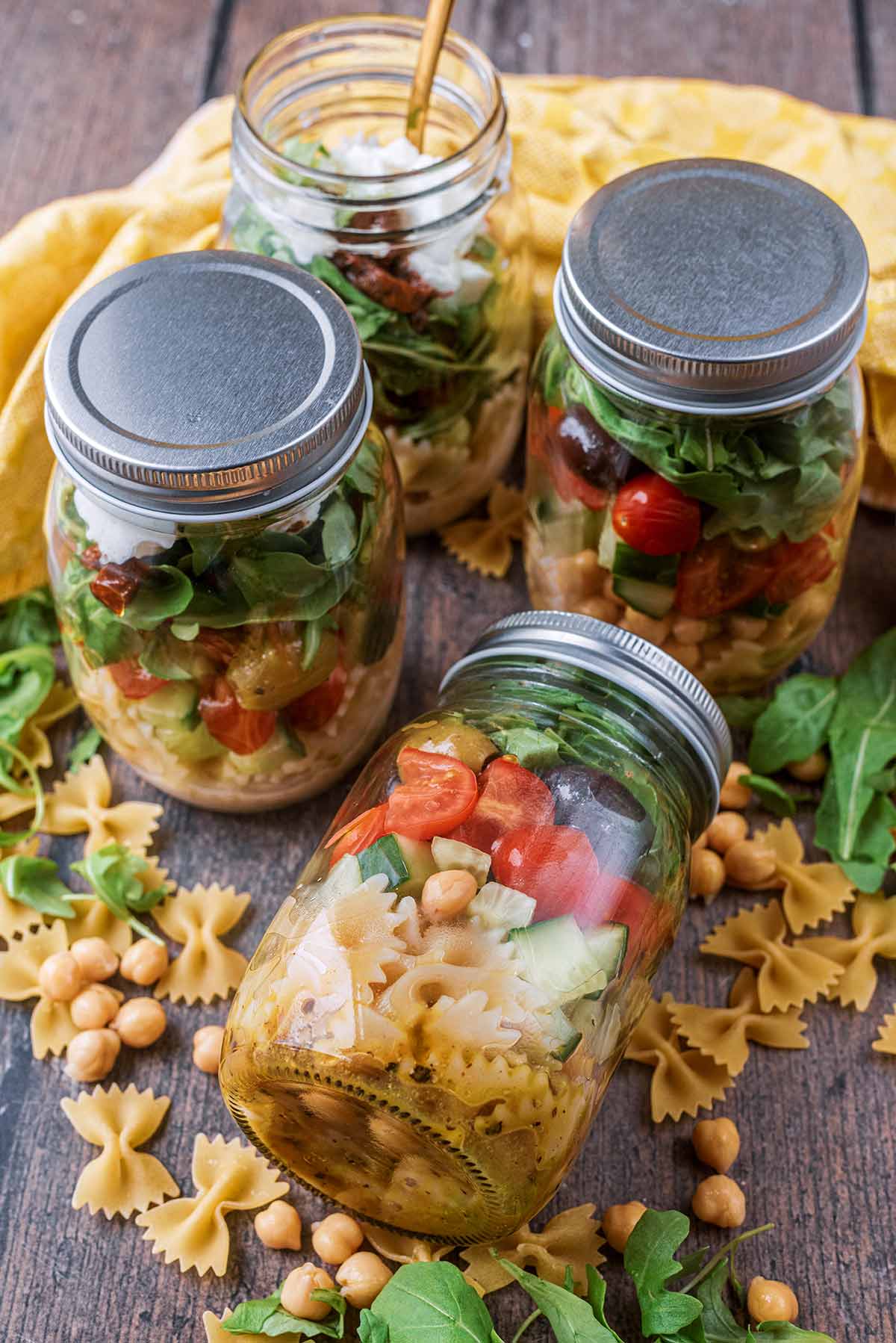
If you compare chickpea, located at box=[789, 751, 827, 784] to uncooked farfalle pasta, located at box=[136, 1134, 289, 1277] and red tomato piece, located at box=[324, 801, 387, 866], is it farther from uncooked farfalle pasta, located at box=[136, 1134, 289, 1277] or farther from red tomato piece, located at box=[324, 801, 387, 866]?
uncooked farfalle pasta, located at box=[136, 1134, 289, 1277]

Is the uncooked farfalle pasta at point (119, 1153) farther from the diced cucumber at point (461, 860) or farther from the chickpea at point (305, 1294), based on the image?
the diced cucumber at point (461, 860)

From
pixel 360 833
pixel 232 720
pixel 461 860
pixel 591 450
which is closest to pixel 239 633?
pixel 232 720

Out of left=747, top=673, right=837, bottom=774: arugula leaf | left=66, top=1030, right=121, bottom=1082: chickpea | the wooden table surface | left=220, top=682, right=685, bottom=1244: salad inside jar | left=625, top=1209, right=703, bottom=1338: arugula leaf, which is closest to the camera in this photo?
left=220, top=682, right=685, bottom=1244: salad inside jar

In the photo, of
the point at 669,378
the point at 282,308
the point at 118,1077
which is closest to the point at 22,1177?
the point at 118,1077

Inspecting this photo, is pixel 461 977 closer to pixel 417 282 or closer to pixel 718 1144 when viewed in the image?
pixel 718 1144

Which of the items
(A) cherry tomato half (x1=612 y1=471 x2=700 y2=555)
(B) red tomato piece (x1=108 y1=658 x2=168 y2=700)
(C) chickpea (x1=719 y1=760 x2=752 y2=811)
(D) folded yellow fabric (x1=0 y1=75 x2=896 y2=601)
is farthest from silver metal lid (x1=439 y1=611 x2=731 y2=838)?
(D) folded yellow fabric (x1=0 y1=75 x2=896 y2=601)

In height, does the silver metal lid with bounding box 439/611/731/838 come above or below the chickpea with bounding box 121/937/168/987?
above

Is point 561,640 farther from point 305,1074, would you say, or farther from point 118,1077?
point 118,1077
